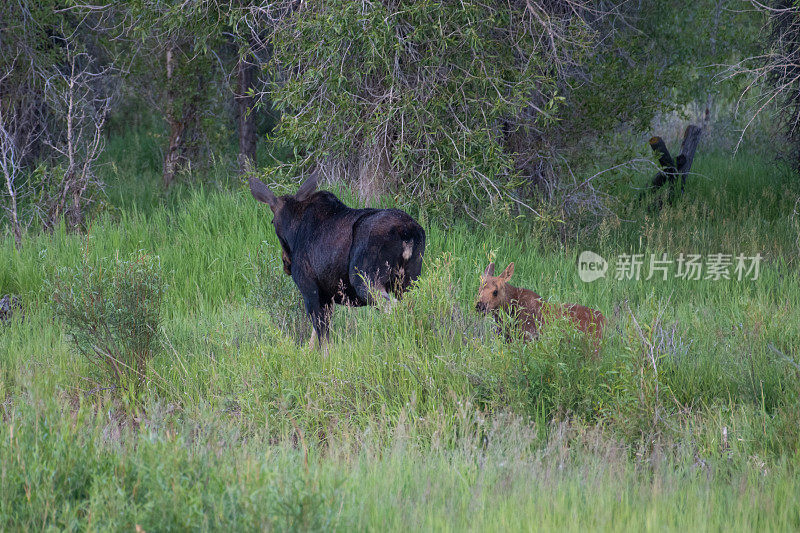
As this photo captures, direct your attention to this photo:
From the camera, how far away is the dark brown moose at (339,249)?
6.20 m

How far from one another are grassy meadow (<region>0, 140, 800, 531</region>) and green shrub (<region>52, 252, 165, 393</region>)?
19 centimetres

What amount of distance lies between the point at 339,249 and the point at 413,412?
159 cm

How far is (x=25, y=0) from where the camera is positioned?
1262 centimetres

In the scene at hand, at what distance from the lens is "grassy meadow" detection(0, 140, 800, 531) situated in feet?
12.7

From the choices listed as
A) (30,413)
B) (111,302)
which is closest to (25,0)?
(111,302)

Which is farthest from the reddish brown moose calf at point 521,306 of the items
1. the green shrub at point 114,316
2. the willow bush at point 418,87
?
the willow bush at point 418,87

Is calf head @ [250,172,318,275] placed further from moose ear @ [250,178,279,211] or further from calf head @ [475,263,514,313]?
calf head @ [475,263,514,313]

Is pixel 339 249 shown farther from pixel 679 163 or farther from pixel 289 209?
pixel 679 163

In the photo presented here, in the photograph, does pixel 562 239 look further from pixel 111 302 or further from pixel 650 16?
pixel 111 302

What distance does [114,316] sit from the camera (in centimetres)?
682

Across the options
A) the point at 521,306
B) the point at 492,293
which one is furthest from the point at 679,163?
the point at 492,293

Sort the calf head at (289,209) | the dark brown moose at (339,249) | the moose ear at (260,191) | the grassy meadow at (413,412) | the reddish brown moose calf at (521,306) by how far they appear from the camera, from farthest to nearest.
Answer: the calf head at (289,209) < the moose ear at (260,191) < the reddish brown moose calf at (521,306) < the dark brown moose at (339,249) < the grassy meadow at (413,412)

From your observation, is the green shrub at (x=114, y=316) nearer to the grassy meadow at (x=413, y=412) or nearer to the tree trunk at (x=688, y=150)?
the grassy meadow at (x=413, y=412)

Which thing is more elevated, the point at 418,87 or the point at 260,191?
the point at 418,87
